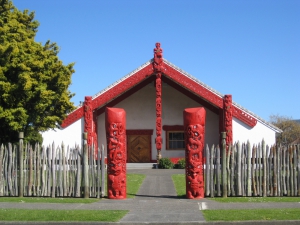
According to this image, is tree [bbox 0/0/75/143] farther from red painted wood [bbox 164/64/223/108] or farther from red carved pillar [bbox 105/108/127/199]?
red carved pillar [bbox 105/108/127/199]

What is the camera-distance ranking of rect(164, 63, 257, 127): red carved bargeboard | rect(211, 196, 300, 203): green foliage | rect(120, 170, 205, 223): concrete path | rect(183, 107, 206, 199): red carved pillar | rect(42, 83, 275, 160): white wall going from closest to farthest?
rect(120, 170, 205, 223): concrete path < rect(211, 196, 300, 203): green foliage < rect(183, 107, 206, 199): red carved pillar < rect(164, 63, 257, 127): red carved bargeboard < rect(42, 83, 275, 160): white wall

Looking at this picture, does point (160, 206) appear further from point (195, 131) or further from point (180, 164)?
point (180, 164)

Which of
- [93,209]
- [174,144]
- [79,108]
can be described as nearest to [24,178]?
[93,209]

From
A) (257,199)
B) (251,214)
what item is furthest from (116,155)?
(251,214)

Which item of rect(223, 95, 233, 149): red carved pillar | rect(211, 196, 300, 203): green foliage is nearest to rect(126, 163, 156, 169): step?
rect(223, 95, 233, 149): red carved pillar

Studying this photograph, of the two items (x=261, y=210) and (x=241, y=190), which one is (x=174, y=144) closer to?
(x=241, y=190)

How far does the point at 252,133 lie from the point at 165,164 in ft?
20.0

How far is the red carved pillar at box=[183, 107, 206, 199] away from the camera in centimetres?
1429

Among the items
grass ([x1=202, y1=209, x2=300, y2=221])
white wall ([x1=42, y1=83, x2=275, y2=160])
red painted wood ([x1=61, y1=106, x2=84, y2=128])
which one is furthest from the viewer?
white wall ([x1=42, y1=83, x2=275, y2=160])

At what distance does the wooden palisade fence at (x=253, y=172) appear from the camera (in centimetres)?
1435

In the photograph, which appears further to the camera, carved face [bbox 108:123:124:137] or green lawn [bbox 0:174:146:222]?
carved face [bbox 108:123:124:137]

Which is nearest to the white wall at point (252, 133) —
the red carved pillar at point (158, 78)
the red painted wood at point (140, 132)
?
the red carved pillar at point (158, 78)

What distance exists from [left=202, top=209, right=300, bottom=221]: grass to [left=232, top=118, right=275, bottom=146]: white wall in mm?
19449

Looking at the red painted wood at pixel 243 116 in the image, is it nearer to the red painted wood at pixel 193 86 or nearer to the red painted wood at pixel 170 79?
the red painted wood at pixel 170 79
